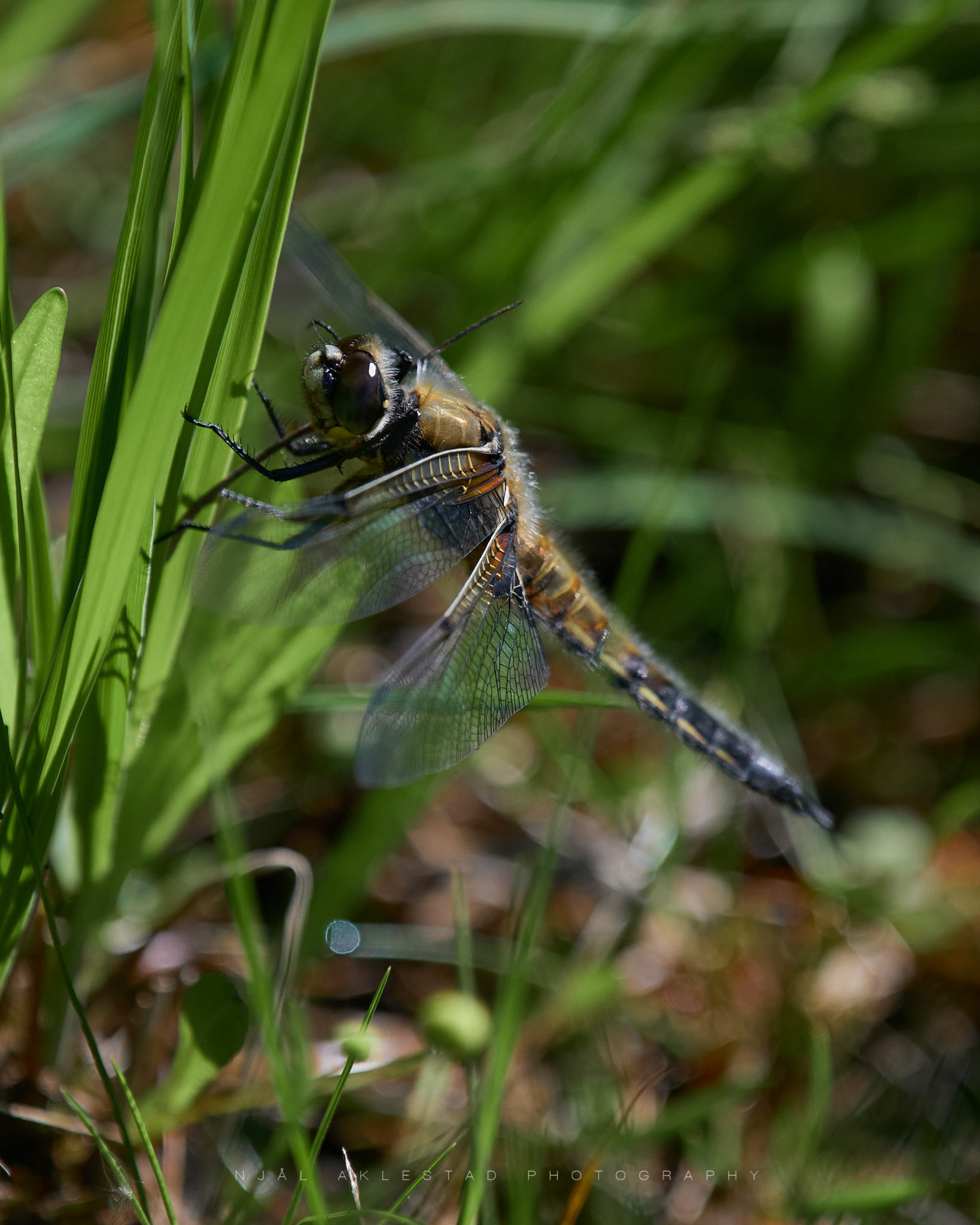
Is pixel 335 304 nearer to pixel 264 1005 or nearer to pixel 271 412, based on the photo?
pixel 271 412


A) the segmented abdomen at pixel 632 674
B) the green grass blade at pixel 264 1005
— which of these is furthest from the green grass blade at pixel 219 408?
the segmented abdomen at pixel 632 674

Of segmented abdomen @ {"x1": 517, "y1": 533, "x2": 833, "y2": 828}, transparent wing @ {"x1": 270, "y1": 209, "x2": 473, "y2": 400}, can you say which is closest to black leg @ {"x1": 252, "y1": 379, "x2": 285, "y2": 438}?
transparent wing @ {"x1": 270, "y1": 209, "x2": 473, "y2": 400}

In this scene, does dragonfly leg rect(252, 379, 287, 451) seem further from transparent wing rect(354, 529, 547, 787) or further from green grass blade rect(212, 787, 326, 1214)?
green grass blade rect(212, 787, 326, 1214)

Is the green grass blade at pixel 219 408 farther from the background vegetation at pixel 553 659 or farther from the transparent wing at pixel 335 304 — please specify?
the transparent wing at pixel 335 304

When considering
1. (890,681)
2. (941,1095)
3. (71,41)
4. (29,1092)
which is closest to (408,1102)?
(29,1092)

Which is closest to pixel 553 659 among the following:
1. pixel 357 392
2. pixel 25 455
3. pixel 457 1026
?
pixel 357 392

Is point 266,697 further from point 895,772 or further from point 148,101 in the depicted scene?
point 895,772
